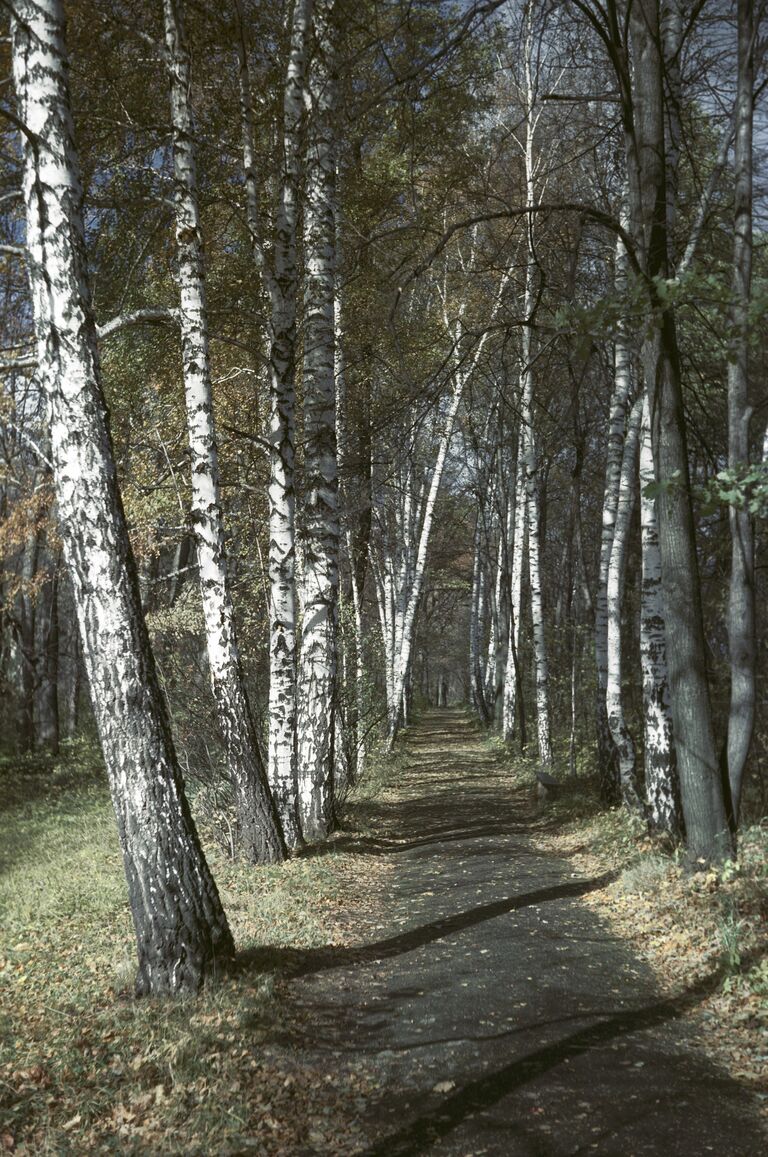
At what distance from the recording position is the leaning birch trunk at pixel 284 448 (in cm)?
955

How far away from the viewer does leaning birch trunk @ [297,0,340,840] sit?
10055 mm

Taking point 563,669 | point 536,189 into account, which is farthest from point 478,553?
point 536,189

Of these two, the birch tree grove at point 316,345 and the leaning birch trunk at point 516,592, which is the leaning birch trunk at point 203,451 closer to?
the birch tree grove at point 316,345

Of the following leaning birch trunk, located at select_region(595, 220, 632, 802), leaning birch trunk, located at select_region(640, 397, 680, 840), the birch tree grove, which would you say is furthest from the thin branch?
leaning birch trunk, located at select_region(595, 220, 632, 802)

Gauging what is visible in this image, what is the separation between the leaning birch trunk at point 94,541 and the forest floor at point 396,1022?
65cm

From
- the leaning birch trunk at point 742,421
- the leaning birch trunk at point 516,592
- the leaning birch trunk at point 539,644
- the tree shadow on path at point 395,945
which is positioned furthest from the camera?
the leaning birch trunk at point 516,592

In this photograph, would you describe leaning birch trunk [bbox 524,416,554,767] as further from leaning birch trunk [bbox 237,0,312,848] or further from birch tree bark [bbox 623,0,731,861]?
birch tree bark [bbox 623,0,731,861]

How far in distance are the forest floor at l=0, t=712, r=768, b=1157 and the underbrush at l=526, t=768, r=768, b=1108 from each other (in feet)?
0.09

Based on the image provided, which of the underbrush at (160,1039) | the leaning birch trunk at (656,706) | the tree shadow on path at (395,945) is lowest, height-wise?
the tree shadow on path at (395,945)

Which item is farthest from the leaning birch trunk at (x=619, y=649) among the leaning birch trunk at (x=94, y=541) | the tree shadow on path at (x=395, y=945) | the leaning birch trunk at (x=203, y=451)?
the leaning birch trunk at (x=94, y=541)

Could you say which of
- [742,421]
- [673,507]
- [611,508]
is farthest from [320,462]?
[742,421]

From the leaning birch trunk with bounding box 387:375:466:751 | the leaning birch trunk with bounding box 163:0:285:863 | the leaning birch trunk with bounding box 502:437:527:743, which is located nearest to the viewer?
the leaning birch trunk with bounding box 163:0:285:863

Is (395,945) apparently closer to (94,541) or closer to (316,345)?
(94,541)

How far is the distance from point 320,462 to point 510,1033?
6656mm
